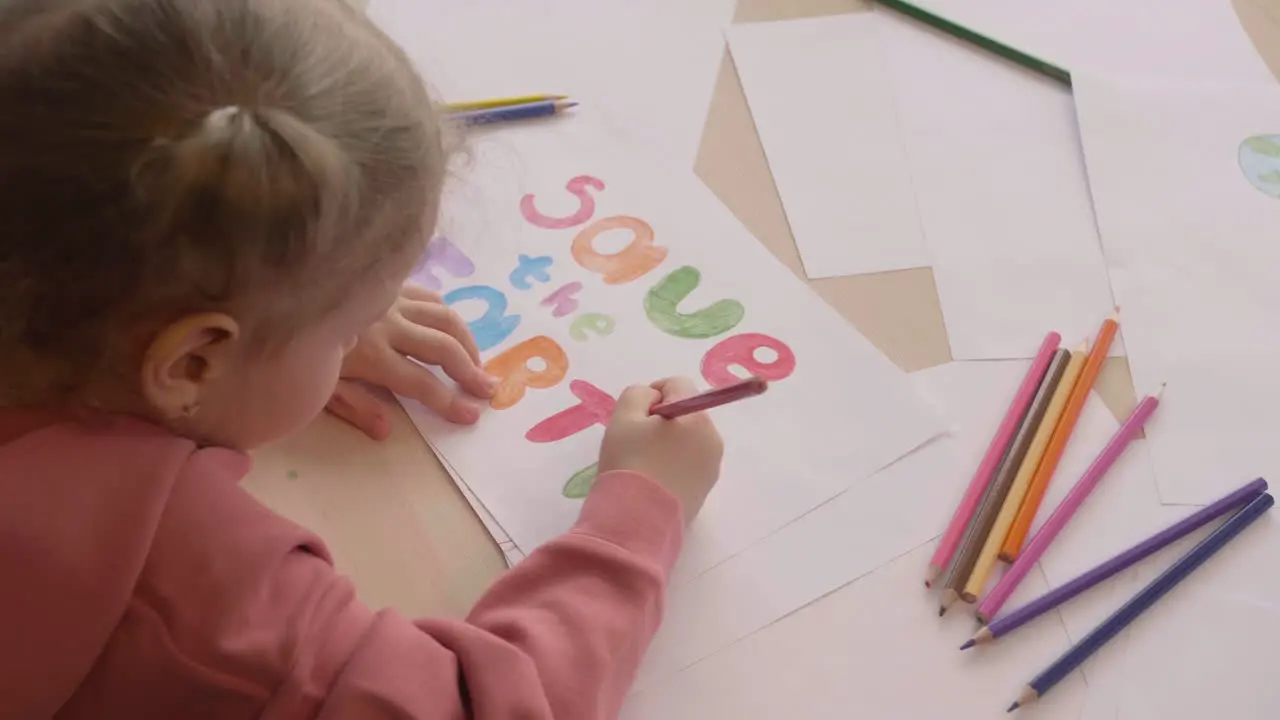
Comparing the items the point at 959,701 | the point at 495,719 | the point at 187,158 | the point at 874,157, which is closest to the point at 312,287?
the point at 187,158

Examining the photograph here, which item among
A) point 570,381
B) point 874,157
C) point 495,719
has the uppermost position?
point 874,157

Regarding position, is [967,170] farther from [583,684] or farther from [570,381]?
[583,684]

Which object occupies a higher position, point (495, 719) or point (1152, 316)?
point (1152, 316)

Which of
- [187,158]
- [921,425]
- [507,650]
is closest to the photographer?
[187,158]

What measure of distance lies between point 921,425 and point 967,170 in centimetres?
22

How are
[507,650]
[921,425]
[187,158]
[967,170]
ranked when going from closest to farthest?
[187,158] → [507,650] → [921,425] → [967,170]

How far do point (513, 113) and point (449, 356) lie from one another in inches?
8.4

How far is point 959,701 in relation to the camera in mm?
487

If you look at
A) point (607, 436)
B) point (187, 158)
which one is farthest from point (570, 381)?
point (187, 158)

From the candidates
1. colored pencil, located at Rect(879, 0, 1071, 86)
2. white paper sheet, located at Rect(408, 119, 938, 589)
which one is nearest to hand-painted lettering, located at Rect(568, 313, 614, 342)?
white paper sheet, located at Rect(408, 119, 938, 589)

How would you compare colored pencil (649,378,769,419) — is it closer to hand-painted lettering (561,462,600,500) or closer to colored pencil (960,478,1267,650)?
hand-painted lettering (561,462,600,500)

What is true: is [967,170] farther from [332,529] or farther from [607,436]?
[332,529]

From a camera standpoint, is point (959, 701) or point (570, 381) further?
point (570, 381)

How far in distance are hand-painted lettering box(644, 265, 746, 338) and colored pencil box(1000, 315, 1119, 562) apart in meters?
0.18
